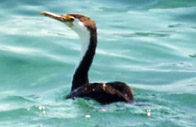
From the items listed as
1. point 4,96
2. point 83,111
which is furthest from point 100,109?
point 4,96

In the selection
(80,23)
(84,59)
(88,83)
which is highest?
(80,23)

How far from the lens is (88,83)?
354 inches

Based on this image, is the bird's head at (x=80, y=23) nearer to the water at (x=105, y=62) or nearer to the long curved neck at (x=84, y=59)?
the long curved neck at (x=84, y=59)

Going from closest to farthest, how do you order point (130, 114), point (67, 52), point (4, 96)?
point (130, 114) < point (4, 96) < point (67, 52)

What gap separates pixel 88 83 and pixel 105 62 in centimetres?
335

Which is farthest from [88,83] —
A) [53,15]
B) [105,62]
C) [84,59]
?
[105,62]

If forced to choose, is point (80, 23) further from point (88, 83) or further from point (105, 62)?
point (105, 62)

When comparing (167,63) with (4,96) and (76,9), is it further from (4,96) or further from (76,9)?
(76,9)

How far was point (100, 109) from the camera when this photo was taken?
27.3 ft

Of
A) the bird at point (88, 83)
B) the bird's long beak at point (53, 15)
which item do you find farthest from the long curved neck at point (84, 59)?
the bird's long beak at point (53, 15)

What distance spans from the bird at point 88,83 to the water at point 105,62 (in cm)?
11

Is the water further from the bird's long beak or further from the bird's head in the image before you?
the bird's long beak

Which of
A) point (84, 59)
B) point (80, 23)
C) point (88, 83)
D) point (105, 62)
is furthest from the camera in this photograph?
point (105, 62)

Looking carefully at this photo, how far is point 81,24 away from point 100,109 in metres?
1.52
